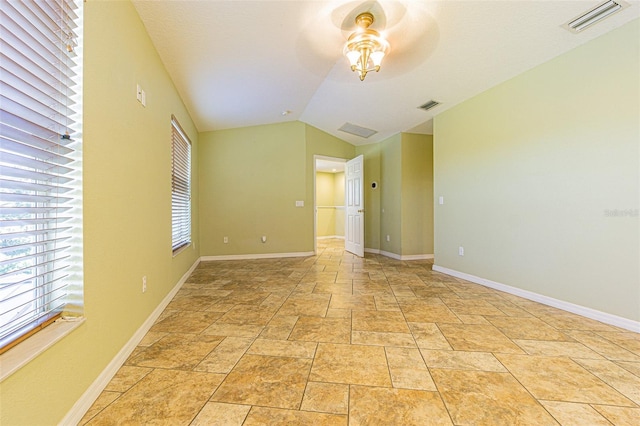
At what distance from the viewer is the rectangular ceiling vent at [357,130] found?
501 cm

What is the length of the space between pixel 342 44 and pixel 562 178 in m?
2.45

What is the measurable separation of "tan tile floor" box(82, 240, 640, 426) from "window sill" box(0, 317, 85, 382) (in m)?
0.44

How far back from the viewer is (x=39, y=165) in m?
1.08

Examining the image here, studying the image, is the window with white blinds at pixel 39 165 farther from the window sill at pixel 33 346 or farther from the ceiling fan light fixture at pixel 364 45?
the ceiling fan light fixture at pixel 364 45

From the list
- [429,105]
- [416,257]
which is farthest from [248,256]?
[429,105]

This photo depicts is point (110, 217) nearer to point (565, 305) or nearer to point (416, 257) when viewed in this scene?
point (565, 305)

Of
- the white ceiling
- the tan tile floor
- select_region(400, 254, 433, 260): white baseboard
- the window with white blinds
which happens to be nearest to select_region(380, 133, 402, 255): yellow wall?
select_region(400, 254, 433, 260): white baseboard

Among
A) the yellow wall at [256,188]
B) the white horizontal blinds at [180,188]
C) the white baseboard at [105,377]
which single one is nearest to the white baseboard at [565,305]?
the yellow wall at [256,188]

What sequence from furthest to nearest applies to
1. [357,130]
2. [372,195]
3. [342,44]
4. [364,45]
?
[372,195] → [357,130] → [342,44] → [364,45]

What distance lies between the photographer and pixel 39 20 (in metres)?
1.07

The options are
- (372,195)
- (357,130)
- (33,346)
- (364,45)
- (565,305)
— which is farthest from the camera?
(372,195)

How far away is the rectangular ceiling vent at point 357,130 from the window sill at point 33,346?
15.2ft

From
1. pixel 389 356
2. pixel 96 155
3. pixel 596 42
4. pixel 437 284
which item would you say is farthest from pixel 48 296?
pixel 596 42

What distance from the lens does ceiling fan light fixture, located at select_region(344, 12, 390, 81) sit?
7.53ft
